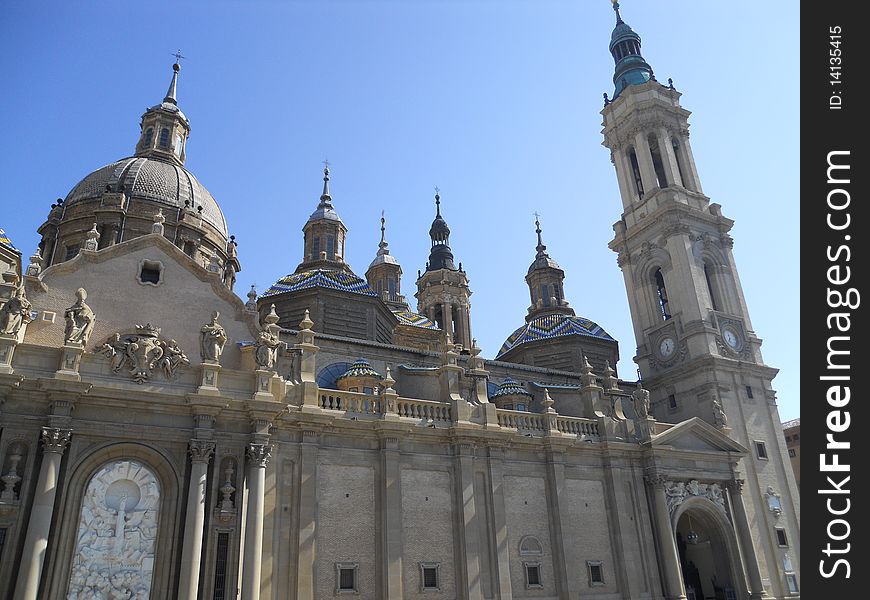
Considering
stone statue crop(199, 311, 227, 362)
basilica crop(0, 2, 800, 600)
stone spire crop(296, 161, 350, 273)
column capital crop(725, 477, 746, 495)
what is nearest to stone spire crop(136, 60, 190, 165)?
basilica crop(0, 2, 800, 600)

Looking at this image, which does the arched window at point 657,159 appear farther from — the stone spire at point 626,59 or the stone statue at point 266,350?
the stone statue at point 266,350

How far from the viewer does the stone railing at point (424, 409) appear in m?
27.2

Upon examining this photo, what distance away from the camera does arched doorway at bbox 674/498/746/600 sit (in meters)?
32.5

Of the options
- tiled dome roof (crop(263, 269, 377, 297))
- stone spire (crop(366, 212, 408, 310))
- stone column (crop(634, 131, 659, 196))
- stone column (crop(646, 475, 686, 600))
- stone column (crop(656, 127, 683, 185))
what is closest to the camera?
stone column (crop(646, 475, 686, 600))

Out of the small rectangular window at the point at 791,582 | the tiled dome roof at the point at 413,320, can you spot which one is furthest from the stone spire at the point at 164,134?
the small rectangular window at the point at 791,582

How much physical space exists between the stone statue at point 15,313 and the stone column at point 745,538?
33084 mm

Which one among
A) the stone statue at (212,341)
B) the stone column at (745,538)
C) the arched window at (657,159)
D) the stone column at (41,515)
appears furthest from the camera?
the arched window at (657,159)

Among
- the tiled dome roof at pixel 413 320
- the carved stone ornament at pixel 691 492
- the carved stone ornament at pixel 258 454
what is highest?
the tiled dome roof at pixel 413 320

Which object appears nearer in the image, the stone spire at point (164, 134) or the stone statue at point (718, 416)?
the stone statue at point (718, 416)

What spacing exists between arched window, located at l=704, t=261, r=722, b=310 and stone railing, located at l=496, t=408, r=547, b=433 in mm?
18937

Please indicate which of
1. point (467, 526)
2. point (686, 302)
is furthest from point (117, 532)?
point (686, 302)

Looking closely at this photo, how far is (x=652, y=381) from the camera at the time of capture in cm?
4206

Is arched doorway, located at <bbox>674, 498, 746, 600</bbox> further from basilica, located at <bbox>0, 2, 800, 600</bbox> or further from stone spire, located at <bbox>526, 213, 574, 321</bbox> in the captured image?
stone spire, located at <bbox>526, 213, 574, 321</bbox>
